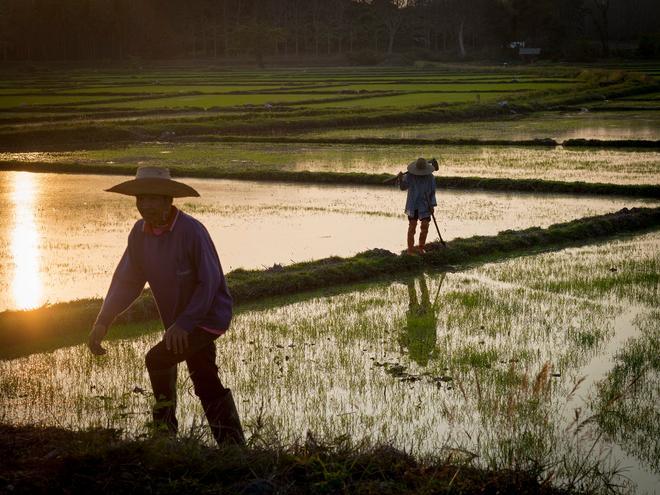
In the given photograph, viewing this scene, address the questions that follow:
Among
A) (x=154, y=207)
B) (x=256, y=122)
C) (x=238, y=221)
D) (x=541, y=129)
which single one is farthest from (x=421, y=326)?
(x=256, y=122)

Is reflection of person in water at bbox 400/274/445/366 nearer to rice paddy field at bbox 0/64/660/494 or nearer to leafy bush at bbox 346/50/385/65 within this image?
rice paddy field at bbox 0/64/660/494

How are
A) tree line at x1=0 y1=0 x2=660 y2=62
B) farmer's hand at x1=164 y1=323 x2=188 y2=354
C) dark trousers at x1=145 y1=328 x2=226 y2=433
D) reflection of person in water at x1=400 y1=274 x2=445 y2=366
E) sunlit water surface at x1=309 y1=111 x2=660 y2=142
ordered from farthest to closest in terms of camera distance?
tree line at x1=0 y1=0 x2=660 y2=62
sunlit water surface at x1=309 y1=111 x2=660 y2=142
reflection of person in water at x1=400 y1=274 x2=445 y2=366
dark trousers at x1=145 y1=328 x2=226 y2=433
farmer's hand at x1=164 y1=323 x2=188 y2=354

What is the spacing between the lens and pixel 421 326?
7129 mm

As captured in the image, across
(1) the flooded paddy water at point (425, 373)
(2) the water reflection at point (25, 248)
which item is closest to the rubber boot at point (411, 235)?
(1) the flooded paddy water at point (425, 373)

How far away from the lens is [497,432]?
473cm

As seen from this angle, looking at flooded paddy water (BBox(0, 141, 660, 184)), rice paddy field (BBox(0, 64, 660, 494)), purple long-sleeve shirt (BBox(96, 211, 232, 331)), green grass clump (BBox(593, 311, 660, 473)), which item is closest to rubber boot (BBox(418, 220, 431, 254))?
rice paddy field (BBox(0, 64, 660, 494))

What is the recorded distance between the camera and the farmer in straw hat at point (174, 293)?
385 centimetres

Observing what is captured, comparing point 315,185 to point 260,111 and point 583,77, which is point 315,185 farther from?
point 583,77

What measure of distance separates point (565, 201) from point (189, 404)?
994cm

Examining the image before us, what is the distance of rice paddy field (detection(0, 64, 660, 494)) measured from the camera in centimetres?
480

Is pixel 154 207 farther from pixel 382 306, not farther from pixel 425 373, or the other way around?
pixel 382 306

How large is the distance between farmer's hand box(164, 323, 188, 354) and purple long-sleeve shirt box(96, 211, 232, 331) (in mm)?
22

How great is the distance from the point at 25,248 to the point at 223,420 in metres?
7.09

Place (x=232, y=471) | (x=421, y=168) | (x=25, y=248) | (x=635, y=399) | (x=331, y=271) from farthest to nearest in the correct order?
(x=25, y=248) → (x=421, y=168) → (x=331, y=271) → (x=635, y=399) → (x=232, y=471)
